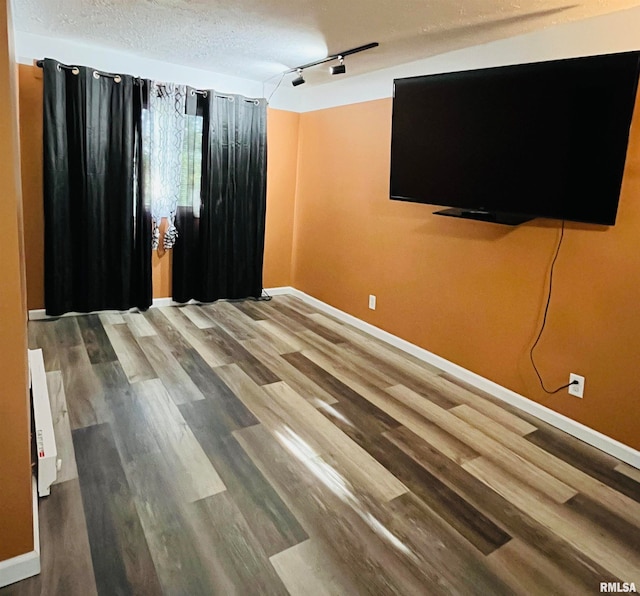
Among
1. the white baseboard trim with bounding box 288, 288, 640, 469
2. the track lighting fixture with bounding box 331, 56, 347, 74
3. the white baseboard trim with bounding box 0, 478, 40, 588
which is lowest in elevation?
the white baseboard trim with bounding box 0, 478, 40, 588

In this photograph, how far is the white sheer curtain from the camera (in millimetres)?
4035

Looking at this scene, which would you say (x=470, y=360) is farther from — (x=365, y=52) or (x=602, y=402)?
(x=365, y=52)

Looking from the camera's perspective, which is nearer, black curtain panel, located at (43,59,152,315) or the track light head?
black curtain panel, located at (43,59,152,315)

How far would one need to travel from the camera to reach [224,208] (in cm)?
456

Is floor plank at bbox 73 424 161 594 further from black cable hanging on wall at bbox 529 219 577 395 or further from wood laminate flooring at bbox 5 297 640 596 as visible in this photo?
black cable hanging on wall at bbox 529 219 577 395

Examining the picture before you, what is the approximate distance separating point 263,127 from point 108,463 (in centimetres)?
353

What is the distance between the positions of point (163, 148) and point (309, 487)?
3327 mm

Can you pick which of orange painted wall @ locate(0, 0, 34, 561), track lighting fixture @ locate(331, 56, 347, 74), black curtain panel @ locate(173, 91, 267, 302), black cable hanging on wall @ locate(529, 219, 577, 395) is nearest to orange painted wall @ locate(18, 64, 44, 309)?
black curtain panel @ locate(173, 91, 267, 302)

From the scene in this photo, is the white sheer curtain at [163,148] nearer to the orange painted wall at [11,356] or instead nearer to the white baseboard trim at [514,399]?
the white baseboard trim at [514,399]

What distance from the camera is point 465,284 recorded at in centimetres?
325

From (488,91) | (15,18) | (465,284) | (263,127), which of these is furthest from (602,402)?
(15,18)

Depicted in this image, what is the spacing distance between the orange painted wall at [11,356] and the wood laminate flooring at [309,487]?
215 millimetres

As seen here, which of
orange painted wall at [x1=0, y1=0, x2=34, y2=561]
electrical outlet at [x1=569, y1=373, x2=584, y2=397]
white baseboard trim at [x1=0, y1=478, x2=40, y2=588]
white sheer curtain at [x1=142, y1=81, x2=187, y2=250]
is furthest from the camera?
white sheer curtain at [x1=142, y1=81, x2=187, y2=250]

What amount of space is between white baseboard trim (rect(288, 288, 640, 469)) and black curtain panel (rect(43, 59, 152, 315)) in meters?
2.14
